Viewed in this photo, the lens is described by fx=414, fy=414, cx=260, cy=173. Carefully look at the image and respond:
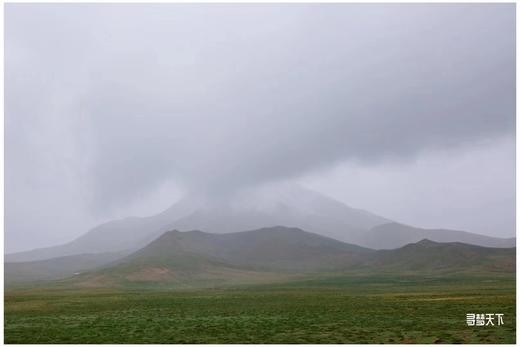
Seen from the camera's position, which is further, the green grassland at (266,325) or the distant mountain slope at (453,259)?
the distant mountain slope at (453,259)

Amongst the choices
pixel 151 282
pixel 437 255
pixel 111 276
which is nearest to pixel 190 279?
pixel 151 282

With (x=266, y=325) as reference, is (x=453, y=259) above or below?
below

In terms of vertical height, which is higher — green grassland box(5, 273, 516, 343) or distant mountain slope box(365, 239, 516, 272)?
green grassland box(5, 273, 516, 343)

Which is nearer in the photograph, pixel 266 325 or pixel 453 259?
pixel 266 325

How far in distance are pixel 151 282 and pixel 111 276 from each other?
16.0m

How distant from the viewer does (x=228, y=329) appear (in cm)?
3728

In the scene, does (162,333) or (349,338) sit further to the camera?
(162,333)

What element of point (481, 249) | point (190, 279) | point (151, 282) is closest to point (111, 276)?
point (151, 282)

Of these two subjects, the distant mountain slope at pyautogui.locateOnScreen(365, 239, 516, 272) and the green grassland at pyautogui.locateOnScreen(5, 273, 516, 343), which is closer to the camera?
the green grassland at pyautogui.locateOnScreen(5, 273, 516, 343)

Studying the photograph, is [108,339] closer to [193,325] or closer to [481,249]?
[193,325]

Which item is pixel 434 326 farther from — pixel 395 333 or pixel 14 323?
pixel 14 323

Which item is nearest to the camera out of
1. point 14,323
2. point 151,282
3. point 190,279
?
point 14,323

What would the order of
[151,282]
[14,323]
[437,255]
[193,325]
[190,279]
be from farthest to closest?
1. [437,255]
2. [190,279]
3. [151,282]
4. [14,323]
5. [193,325]

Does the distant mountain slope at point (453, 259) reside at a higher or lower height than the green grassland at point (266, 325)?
lower
